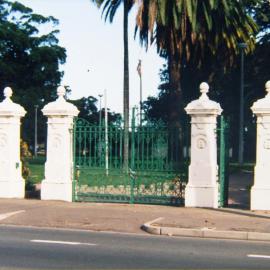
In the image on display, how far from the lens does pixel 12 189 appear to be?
19141mm

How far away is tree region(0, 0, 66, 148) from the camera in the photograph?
185 ft

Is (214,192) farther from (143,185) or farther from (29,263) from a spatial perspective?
(29,263)

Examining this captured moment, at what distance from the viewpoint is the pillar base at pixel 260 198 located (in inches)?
647

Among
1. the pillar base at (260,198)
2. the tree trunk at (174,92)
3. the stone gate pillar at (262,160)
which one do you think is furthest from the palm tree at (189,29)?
the pillar base at (260,198)

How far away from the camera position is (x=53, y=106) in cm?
1862

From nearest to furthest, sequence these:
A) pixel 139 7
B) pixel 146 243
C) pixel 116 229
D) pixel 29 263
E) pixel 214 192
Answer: pixel 29 263 < pixel 146 243 < pixel 116 229 < pixel 214 192 < pixel 139 7

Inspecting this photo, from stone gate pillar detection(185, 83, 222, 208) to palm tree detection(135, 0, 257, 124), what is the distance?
13.5 metres

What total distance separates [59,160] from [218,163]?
14.4ft

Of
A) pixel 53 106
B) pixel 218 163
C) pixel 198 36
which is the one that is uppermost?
pixel 198 36

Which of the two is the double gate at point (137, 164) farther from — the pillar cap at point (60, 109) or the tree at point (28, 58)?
the tree at point (28, 58)

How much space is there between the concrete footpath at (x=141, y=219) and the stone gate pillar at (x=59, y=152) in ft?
1.51

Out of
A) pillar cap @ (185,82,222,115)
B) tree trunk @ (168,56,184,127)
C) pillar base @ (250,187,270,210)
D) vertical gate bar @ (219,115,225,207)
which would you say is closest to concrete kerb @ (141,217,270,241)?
pillar base @ (250,187,270,210)

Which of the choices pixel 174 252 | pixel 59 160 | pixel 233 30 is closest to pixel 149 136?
pixel 59 160

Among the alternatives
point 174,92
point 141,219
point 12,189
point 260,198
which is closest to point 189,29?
point 174,92
